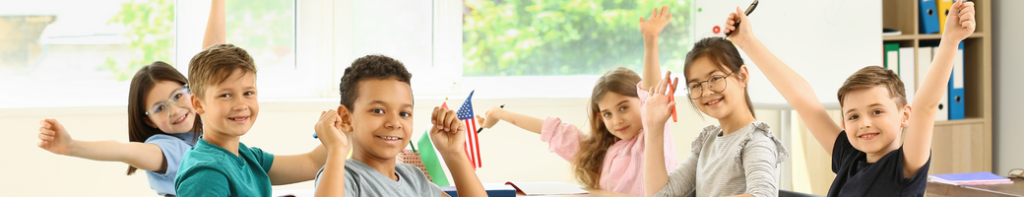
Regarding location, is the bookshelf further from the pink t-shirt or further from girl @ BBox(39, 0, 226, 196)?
girl @ BBox(39, 0, 226, 196)

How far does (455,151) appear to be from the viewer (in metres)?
1.48

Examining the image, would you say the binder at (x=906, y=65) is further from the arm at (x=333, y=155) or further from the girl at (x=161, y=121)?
the girl at (x=161, y=121)

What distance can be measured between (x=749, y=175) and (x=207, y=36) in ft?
5.85

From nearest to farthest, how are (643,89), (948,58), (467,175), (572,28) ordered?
(948,58), (467,175), (643,89), (572,28)

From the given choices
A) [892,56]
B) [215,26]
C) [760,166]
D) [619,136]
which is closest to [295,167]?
[215,26]

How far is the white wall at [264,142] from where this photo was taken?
9.07ft

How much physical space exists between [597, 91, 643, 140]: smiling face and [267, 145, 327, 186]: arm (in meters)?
0.90

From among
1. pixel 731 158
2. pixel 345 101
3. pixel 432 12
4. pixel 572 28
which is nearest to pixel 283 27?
pixel 432 12

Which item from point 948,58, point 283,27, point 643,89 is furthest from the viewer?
point 283,27

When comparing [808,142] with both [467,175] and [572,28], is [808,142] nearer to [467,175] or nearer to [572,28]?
[572,28]

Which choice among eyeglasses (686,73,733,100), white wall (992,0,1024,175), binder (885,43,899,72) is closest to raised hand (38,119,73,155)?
eyeglasses (686,73,733,100)

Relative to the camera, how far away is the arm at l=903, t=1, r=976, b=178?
1275 mm

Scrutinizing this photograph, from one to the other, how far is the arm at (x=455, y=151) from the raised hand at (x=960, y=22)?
3.14 feet

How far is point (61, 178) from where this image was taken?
282cm
